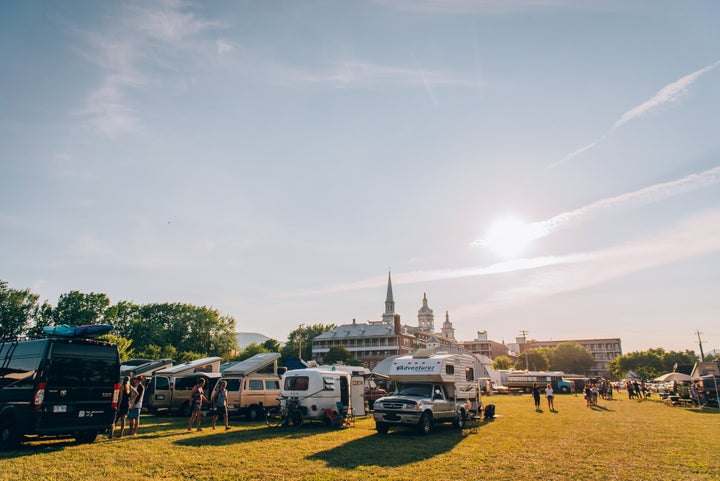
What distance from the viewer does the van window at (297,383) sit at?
18.8 metres

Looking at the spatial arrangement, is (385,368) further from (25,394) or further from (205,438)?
(25,394)

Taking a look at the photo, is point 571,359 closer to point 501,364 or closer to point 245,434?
point 501,364

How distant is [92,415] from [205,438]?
11.6 feet

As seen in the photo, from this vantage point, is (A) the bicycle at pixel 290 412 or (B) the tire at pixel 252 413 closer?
(A) the bicycle at pixel 290 412

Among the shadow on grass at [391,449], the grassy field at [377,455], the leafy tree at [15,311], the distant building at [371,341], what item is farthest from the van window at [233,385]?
the distant building at [371,341]

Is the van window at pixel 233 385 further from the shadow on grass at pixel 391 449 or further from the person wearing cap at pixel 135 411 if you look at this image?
the shadow on grass at pixel 391 449

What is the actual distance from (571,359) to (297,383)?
102m

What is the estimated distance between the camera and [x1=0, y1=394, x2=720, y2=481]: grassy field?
9562mm

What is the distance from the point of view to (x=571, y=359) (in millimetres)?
104375

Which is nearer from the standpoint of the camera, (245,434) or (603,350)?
(245,434)

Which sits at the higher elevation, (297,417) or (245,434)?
(297,417)

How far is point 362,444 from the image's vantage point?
45.0 feet

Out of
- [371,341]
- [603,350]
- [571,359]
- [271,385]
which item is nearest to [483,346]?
[603,350]

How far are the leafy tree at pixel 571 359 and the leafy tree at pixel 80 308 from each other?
93.4m
